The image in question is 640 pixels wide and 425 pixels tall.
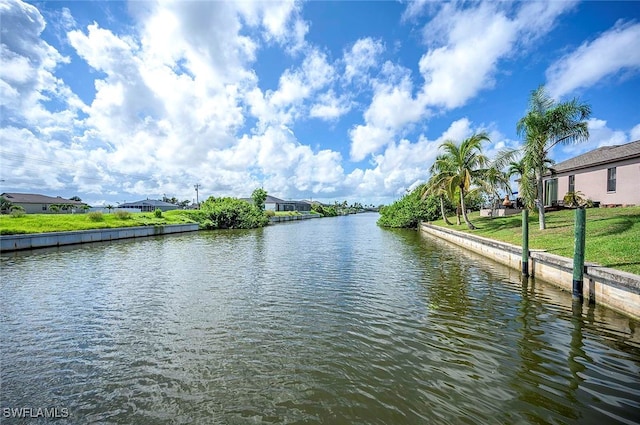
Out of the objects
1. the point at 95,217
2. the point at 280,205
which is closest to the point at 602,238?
the point at 95,217

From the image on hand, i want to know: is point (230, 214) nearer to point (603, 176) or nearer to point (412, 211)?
point (412, 211)

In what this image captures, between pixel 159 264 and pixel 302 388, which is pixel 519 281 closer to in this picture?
pixel 302 388

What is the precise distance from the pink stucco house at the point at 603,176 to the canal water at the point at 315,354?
15.8 metres

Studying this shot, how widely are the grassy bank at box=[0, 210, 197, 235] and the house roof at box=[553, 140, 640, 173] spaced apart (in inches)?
1727

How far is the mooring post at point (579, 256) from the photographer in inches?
351

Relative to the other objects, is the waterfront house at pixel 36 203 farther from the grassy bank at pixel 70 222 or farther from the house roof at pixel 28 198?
the grassy bank at pixel 70 222

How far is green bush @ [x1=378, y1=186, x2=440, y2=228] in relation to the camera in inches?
1797

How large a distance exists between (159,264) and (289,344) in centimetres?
1315

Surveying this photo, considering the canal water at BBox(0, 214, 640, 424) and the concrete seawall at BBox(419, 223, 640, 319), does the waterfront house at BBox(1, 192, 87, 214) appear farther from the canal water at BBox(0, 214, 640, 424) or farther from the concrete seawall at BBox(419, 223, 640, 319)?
the concrete seawall at BBox(419, 223, 640, 319)

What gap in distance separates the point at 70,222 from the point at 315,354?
3278cm

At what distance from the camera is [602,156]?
73.5 feet

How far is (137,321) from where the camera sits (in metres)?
8.04

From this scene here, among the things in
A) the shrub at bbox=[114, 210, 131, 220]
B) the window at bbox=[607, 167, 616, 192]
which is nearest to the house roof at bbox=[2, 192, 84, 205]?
the shrub at bbox=[114, 210, 131, 220]

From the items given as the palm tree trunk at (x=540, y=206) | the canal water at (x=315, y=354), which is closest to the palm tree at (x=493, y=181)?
the palm tree trunk at (x=540, y=206)
